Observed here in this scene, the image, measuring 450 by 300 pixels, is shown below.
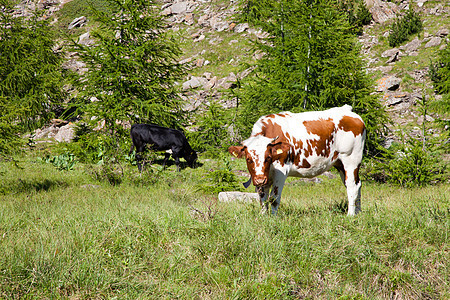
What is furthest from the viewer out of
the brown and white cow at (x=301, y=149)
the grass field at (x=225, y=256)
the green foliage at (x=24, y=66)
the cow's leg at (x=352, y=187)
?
the green foliage at (x=24, y=66)

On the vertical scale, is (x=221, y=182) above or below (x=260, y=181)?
below

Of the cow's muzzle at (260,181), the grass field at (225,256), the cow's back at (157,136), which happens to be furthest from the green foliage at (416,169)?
the cow's back at (157,136)

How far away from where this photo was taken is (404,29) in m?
28.4

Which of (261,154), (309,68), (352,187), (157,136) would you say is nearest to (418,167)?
(309,68)

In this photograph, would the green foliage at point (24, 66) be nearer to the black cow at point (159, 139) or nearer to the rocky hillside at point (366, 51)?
the rocky hillside at point (366, 51)

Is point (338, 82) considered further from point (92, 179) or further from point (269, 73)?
point (92, 179)

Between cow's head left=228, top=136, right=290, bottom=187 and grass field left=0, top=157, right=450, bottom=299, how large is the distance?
2.03 feet

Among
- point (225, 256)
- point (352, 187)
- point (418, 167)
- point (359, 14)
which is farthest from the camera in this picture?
point (359, 14)

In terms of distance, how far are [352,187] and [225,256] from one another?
125 inches

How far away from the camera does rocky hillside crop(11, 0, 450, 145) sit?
22547mm

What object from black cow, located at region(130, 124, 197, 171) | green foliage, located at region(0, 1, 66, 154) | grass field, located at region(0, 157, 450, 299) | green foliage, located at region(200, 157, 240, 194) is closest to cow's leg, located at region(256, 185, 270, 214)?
grass field, located at region(0, 157, 450, 299)

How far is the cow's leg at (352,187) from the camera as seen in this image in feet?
20.4

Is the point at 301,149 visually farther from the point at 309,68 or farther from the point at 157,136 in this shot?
the point at 157,136

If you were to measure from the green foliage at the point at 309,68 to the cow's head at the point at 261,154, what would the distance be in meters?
8.43
